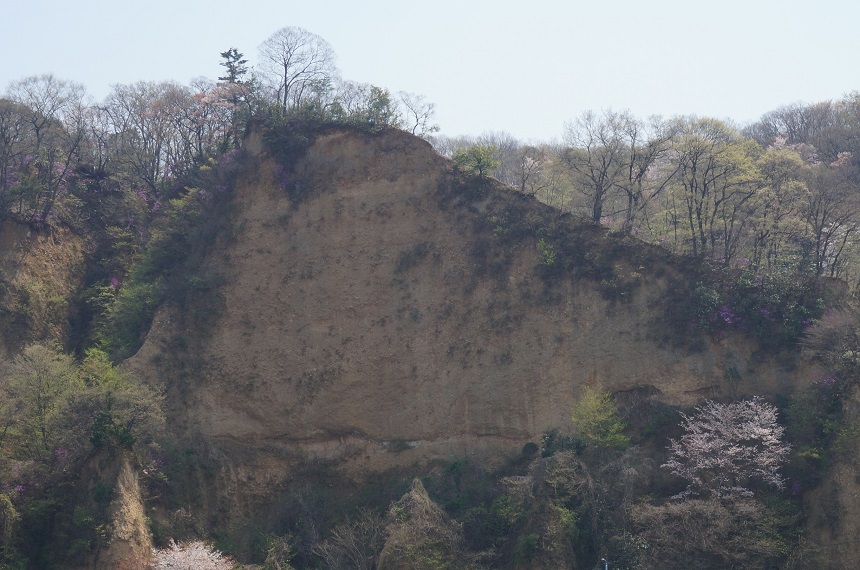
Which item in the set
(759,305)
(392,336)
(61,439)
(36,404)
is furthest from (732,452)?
(36,404)

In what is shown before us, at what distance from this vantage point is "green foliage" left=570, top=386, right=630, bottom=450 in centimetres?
2956

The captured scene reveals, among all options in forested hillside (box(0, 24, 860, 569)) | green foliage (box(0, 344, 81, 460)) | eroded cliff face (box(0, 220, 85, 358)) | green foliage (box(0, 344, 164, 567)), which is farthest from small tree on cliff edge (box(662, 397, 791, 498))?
eroded cliff face (box(0, 220, 85, 358))

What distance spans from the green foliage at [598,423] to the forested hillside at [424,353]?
0.10 m

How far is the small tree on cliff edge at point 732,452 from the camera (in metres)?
27.2

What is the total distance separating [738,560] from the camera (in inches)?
1007

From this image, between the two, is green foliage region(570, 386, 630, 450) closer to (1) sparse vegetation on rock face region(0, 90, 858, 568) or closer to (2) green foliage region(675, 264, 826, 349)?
(1) sparse vegetation on rock face region(0, 90, 858, 568)

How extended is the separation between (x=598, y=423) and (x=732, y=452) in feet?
14.3

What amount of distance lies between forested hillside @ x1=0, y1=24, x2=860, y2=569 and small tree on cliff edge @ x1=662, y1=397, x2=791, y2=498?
124 mm

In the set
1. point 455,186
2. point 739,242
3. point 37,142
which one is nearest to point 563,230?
point 455,186

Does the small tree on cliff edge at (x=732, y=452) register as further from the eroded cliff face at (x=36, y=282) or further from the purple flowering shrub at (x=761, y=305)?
the eroded cliff face at (x=36, y=282)

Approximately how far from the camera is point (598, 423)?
2981 cm

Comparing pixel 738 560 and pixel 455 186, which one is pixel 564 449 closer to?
pixel 738 560

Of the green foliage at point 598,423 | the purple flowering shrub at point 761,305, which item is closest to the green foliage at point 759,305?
the purple flowering shrub at point 761,305

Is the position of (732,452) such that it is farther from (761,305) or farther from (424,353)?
(424,353)
